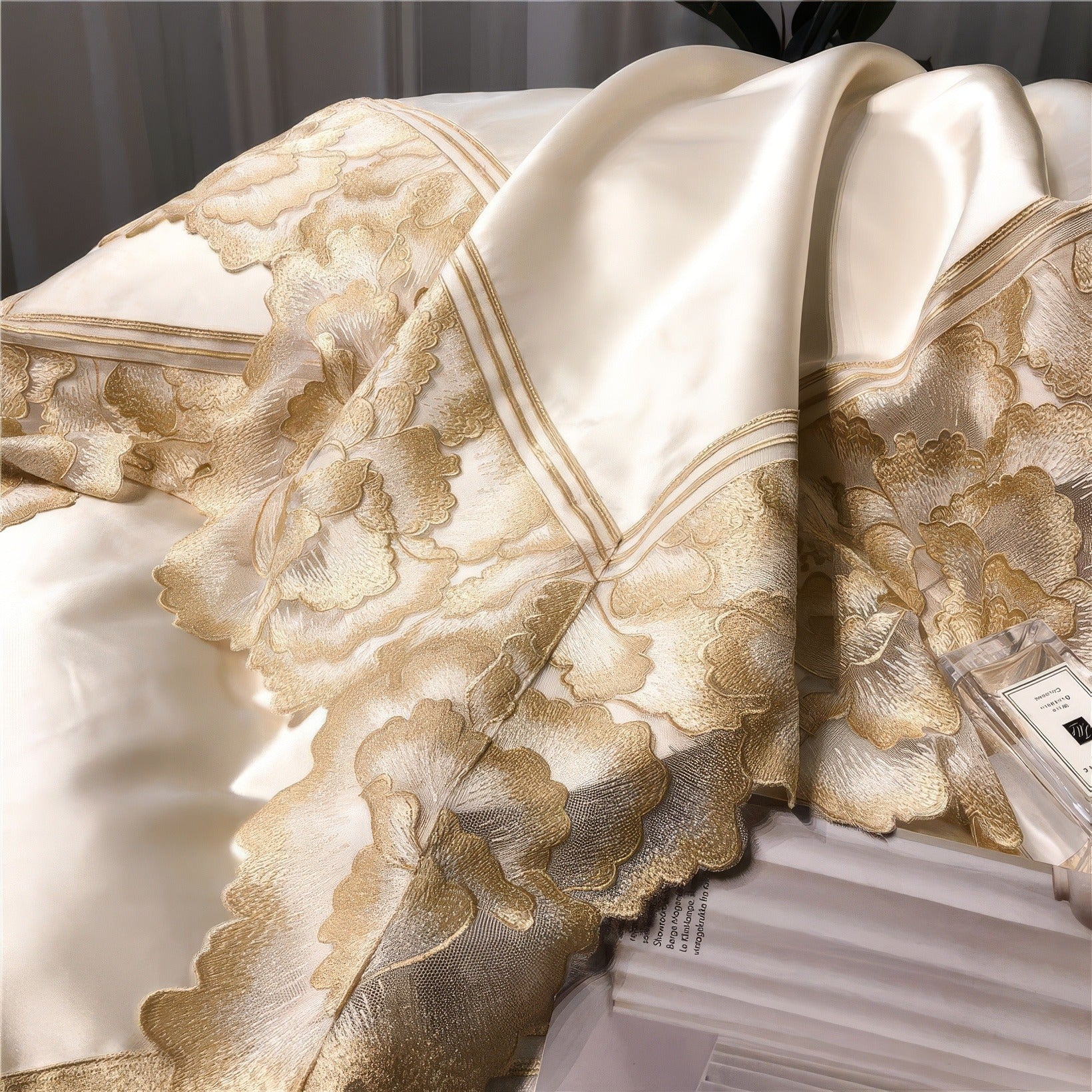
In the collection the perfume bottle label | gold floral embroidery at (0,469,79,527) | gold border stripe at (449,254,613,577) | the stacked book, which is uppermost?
gold border stripe at (449,254,613,577)

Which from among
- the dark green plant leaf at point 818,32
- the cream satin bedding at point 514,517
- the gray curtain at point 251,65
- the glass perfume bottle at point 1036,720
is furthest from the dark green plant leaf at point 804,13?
the glass perfume bottle at point 1036,720

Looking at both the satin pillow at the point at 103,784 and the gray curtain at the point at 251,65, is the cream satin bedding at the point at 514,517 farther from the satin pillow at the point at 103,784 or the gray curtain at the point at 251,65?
the gray curtain at the point at 251,65

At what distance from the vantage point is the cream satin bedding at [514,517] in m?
0.38

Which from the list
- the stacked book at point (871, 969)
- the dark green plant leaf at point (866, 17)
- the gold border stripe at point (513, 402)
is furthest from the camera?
the dark green plant leaf at point (866, 17)

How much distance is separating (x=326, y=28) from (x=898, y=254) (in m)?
1.31

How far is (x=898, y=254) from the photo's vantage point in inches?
22.5

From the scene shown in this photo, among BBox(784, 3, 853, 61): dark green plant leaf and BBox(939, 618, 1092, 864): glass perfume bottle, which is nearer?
BBox(939, 618, 1092, 864): glass perfume bottle

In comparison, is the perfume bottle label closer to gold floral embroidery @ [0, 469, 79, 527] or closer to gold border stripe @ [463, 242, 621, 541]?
gold border stripe @ [463, 242, 621, 541]

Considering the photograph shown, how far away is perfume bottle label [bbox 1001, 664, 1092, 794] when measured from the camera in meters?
0.44

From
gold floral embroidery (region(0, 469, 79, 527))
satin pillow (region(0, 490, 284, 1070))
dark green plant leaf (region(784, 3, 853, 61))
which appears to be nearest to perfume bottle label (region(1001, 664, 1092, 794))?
satin pillow (region(0, 490, 284, 1070))

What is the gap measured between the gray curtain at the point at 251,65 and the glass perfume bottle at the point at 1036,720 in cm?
136

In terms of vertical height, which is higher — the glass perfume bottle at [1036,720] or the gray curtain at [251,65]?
the gray curtain at [251,65]

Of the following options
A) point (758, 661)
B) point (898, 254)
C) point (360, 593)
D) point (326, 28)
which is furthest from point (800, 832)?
point (326, 28)

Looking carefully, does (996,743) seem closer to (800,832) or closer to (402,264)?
(800,832)
